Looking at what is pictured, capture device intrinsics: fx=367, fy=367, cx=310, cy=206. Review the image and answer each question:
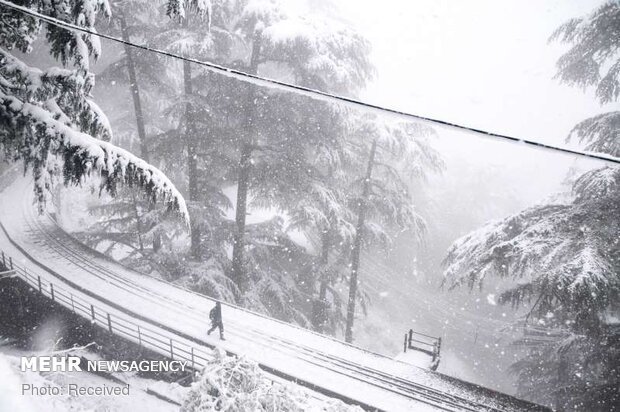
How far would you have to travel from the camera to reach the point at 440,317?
2603cm

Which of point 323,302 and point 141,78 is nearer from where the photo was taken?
point 141,78

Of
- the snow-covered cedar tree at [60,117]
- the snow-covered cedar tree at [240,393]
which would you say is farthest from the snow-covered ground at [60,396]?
the snow-covered cedar tree at [60,117]

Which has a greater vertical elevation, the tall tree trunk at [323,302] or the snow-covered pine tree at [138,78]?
the snow-covered pine tree at [138,78]

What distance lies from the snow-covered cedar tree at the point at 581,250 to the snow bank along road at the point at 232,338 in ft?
6.00

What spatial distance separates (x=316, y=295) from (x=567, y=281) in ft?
31.3

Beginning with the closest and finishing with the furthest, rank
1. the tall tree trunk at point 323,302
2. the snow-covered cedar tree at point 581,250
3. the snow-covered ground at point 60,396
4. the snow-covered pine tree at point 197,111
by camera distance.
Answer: the snow-covered ground at point 60,396 → the snow-covered cedar tree at point 581,250 → the snow-covered pine tree at point 197,111 → the tall tree trunk at point 323,302

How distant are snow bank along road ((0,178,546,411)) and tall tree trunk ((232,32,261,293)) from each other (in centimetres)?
146

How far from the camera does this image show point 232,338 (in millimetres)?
10227

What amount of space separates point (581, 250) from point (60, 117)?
28.0 feet

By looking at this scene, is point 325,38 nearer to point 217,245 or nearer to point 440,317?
point 217,245

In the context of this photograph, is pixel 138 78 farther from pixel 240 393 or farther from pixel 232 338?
pixel 240 393

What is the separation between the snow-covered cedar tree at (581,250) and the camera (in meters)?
6.47

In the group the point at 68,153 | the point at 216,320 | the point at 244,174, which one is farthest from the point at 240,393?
the point at 244,174

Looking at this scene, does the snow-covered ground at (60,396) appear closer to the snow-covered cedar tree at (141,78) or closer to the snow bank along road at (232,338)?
the snow bank along road at (232,338)
